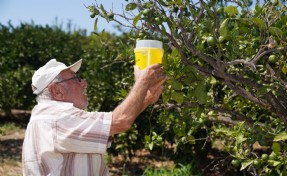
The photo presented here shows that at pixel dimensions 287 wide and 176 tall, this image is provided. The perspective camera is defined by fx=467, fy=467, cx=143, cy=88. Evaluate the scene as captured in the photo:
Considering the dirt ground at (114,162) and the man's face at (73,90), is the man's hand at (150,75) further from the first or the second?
the dirt ground at (114,162)

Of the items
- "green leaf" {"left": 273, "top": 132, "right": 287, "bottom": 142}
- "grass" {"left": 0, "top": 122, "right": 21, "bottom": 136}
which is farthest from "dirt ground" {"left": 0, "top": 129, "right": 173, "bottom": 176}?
"green leaf" {"left": 273, "top": 132, "right": 287, "bottom": 142}

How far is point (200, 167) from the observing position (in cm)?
781

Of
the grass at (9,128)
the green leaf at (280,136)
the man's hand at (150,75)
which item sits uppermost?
the man's hand at (150,75)

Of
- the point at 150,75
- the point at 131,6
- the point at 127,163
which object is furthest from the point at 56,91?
the point at 127,163

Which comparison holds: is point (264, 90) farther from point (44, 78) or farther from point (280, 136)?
point (44, 78)

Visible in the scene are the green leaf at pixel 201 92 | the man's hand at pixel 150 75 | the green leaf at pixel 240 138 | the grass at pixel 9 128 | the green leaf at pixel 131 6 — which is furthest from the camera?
the grass at pixel 9 128

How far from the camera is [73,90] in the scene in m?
2.43

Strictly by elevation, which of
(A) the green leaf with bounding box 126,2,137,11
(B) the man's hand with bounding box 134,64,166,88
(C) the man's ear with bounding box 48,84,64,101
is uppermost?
(A) the green leaf with bounding box 126,2,137,11

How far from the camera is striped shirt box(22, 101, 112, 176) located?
2172 millimetres

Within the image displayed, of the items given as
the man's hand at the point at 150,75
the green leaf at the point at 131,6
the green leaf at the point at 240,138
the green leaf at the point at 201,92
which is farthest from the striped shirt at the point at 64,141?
the green leaf at the point at 240,138

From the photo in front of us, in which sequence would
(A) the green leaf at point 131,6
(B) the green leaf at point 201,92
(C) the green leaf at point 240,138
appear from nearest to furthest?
(B) the green leaf at point 201,92
(A) the green leaf at point 131,6
(C) the green leaf at point 240,138

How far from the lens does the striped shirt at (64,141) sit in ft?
7.13

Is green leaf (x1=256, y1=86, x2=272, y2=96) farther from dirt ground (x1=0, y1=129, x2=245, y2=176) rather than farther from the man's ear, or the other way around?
dirt ground (x1=0, y1=129, x2=245, y2=176)

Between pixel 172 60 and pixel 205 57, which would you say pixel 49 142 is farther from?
pixel 205 57
